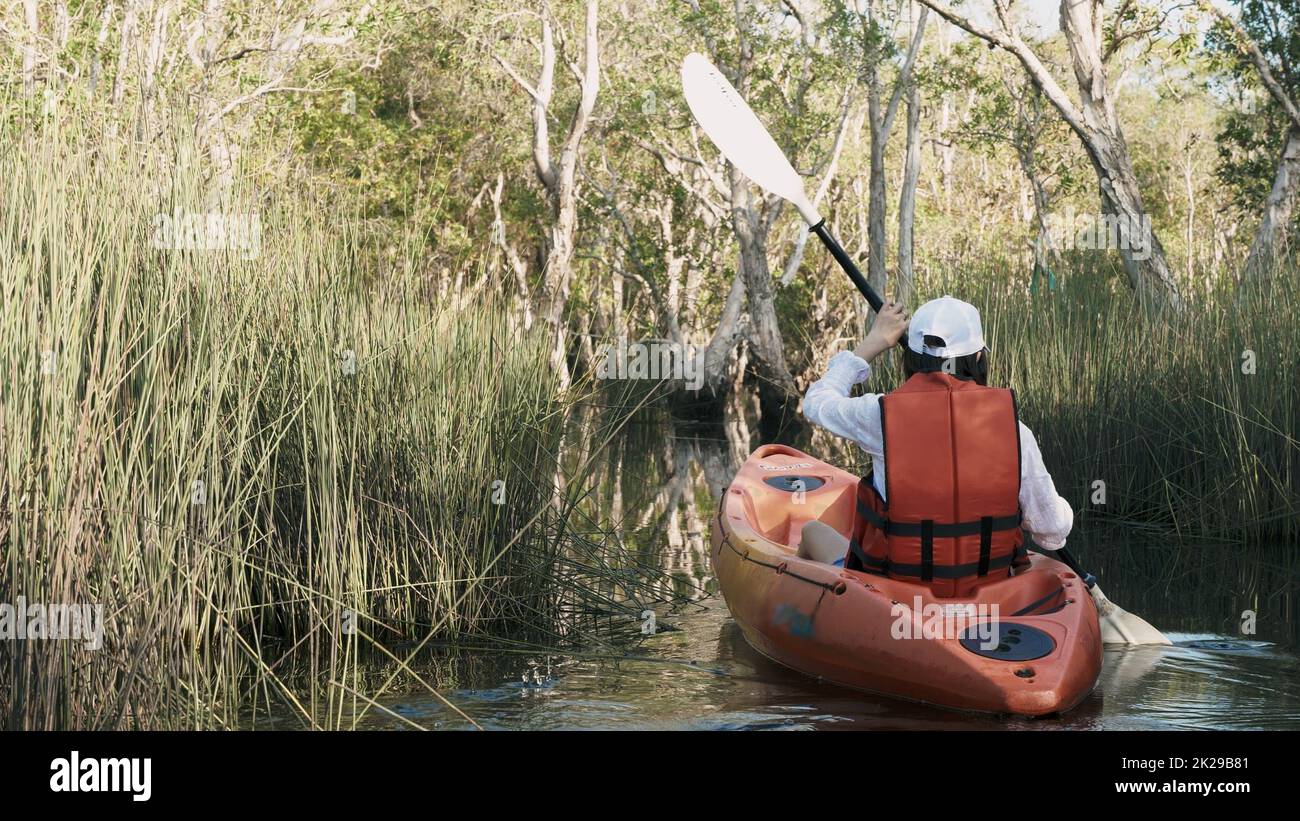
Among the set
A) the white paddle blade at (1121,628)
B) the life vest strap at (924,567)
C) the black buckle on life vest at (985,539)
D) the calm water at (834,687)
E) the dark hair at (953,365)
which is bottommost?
the calm water at (834,687)

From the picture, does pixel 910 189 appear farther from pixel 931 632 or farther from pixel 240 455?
pixel 240 455

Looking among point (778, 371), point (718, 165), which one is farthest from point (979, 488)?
point (718, 165)

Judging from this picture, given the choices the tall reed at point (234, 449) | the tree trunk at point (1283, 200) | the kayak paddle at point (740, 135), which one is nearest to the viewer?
the tall reed at point (234, 449)

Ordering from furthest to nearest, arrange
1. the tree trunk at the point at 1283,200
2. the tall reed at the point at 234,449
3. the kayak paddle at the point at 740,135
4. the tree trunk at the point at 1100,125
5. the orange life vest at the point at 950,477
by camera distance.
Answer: the tree trunk at the point at 1283,200, the tree trunk at the point at 1100,125, the kayak paddle at the point at 740,135, the orange life vest at the point at 950,477, the tall reed at the point at 234,449

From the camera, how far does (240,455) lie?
12.2 feet

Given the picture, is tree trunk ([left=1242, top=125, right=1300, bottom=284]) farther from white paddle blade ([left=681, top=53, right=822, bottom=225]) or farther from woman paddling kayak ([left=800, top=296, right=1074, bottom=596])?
woman paddling kayak ([left=800, top=296, right=1074, bottom=596])

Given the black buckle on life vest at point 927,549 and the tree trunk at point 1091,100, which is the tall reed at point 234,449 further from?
the tree trunk at point 1091,100

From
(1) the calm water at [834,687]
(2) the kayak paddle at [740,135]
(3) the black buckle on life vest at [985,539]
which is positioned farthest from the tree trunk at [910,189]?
(3) the black buckle on life vest at [985,539]

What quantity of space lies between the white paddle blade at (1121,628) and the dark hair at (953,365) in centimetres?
134

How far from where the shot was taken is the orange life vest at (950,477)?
4.47 metres

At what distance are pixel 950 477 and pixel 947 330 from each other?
0.47 metres
